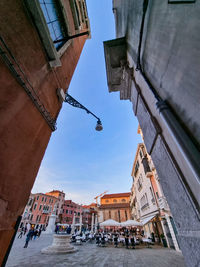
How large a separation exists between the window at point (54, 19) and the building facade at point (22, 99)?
0.22 feet

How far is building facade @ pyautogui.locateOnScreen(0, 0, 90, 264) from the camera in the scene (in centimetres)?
260

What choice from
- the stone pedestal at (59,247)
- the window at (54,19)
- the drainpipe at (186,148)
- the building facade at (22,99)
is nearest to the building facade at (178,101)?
the drainpipe at (186,148)

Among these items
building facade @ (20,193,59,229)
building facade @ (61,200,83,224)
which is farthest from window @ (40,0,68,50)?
building facade @ (61,200,83,224)

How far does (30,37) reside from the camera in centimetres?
355

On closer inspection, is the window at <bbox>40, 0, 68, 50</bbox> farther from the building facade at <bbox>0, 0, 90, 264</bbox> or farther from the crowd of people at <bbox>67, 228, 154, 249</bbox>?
the crowd of people at <bbox>67, 228, 154, 249</bbox>

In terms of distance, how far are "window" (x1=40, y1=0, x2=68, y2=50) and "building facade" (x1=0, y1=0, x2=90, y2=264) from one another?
0.07m

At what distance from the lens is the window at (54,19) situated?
15.3 ft

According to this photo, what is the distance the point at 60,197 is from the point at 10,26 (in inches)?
2586

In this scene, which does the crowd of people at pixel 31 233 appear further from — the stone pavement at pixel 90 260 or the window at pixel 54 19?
the window at pixel 54 19

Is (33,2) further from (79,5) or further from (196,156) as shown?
(79,5)

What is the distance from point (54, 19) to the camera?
5223mm

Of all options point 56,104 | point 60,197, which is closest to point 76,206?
point 60,197

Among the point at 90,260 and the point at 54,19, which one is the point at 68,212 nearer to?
the point at 90,260

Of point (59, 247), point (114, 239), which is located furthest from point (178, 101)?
point (114, 239)
